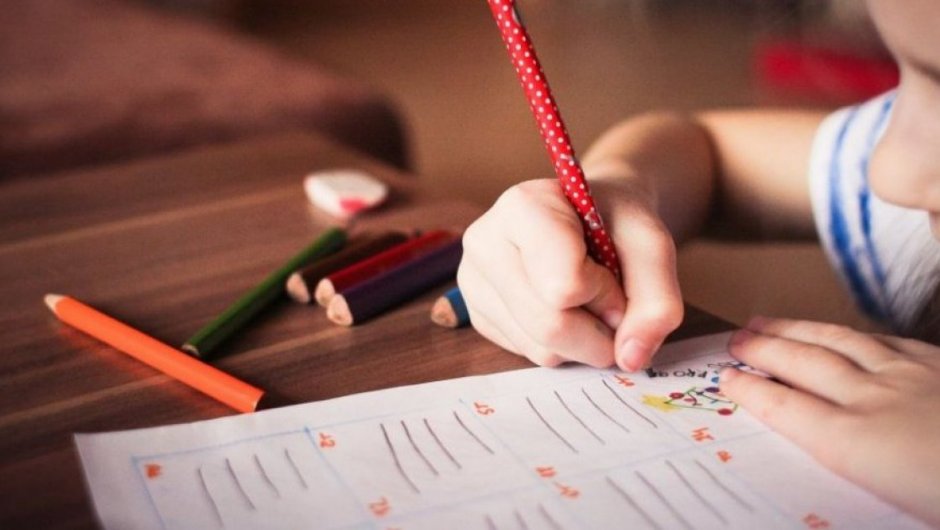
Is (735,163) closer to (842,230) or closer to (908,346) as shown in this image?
(842,230)

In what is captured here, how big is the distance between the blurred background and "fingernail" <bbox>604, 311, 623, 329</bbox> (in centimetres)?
11

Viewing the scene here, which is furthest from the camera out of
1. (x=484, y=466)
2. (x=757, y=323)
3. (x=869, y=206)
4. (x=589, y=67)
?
(x=589, y=67)

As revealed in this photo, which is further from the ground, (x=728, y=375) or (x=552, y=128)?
(x=552, y=128)

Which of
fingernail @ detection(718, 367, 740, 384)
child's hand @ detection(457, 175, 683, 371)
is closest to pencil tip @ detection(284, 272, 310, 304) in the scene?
child's hand @ detection(457, 175, 683, 371)

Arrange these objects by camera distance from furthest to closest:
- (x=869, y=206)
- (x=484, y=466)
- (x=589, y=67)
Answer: (x=589, y=67), (x=869, y=206), (x=484, y=466)

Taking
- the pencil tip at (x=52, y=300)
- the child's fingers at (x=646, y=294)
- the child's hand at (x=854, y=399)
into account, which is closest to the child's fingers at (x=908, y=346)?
the child's hand at (x=854, y=399)

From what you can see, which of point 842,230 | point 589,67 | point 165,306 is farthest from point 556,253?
point 589,67

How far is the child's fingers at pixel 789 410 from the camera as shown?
0.39m

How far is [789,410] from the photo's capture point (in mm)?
415

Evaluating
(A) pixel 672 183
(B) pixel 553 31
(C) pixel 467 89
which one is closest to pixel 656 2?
(B) pixel 553 31

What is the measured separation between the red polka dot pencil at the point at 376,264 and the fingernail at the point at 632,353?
0.55ft

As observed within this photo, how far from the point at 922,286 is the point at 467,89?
1.92 m

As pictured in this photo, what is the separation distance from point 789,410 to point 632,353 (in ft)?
0.24

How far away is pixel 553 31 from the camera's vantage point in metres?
2.24
